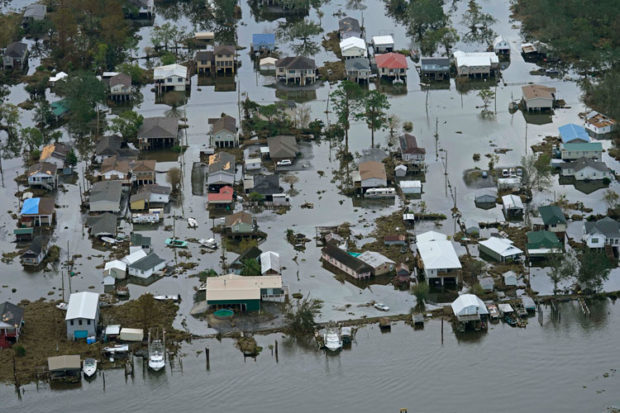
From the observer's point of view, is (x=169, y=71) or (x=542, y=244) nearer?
(x=542, y=244)

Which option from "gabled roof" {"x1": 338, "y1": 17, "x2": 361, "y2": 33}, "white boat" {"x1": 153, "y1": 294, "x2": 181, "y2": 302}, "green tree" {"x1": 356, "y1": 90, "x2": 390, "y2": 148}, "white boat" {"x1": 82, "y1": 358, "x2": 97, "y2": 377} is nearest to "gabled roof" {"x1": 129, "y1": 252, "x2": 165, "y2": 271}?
"white boat" {"x1": 153, "y1": 294, "x2": 181, "y2": 302}

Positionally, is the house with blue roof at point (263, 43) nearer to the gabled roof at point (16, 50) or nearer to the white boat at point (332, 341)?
the gabled roof at point (16, 50)

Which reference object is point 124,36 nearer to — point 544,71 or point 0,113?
point 0,113

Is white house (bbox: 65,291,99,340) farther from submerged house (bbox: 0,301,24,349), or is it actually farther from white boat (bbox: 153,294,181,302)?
white boat (bbox: 153,294,181,302)

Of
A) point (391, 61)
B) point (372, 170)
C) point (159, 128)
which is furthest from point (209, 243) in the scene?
point (391, 61)

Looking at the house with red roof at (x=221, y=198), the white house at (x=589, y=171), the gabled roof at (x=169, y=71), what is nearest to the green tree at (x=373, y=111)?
the house with red roof at (x=221, y=198)

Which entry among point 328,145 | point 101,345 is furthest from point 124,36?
point 101,345

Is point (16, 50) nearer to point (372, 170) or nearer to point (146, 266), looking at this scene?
point (372, 170)
